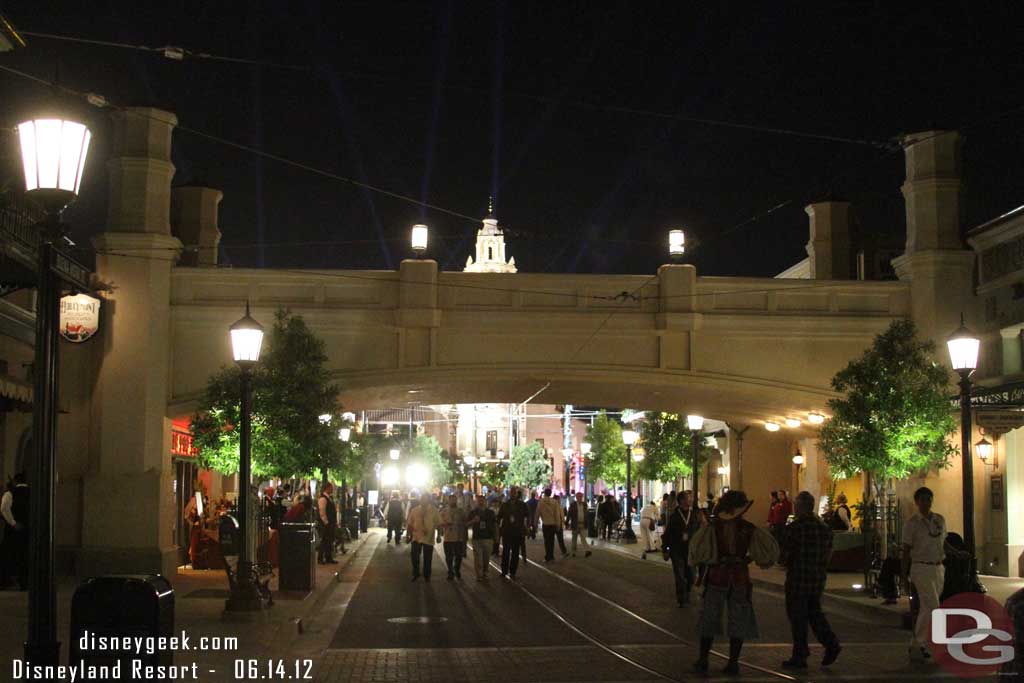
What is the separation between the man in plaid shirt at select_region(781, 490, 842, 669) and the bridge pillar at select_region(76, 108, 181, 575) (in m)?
15.4

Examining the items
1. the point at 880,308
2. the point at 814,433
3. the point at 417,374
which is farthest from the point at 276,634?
the point at 814,433

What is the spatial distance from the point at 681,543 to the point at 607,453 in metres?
40.5

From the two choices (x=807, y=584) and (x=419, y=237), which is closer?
(x=807, y=584)

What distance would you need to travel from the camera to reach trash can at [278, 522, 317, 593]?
21.0m

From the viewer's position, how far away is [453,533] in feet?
85.0

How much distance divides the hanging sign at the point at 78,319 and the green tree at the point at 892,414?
13.7 metres

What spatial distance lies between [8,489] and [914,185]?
1853 centimetres

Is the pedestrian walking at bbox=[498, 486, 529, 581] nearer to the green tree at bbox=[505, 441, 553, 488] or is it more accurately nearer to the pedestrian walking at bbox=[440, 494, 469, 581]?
the pedestrian walking at bbox=[440, 494, 469, 581]

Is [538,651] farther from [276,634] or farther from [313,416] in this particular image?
[313,416]

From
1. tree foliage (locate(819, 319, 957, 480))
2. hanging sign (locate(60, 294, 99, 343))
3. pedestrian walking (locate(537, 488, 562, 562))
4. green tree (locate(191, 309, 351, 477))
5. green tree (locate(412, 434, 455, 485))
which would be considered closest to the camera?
tree foliage (locate(819, 319, 957, 480))

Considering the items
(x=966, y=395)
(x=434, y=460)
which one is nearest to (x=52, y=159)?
(x=966, y=395)

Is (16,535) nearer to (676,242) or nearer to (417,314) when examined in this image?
(417,314)

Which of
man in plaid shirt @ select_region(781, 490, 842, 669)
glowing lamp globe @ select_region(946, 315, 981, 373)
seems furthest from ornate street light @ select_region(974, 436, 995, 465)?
man in plaid shirt @ select_region(781, 490, 842, 669)

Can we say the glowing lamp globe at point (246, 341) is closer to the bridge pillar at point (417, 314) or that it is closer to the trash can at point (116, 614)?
the trash can at point (116, 614)
